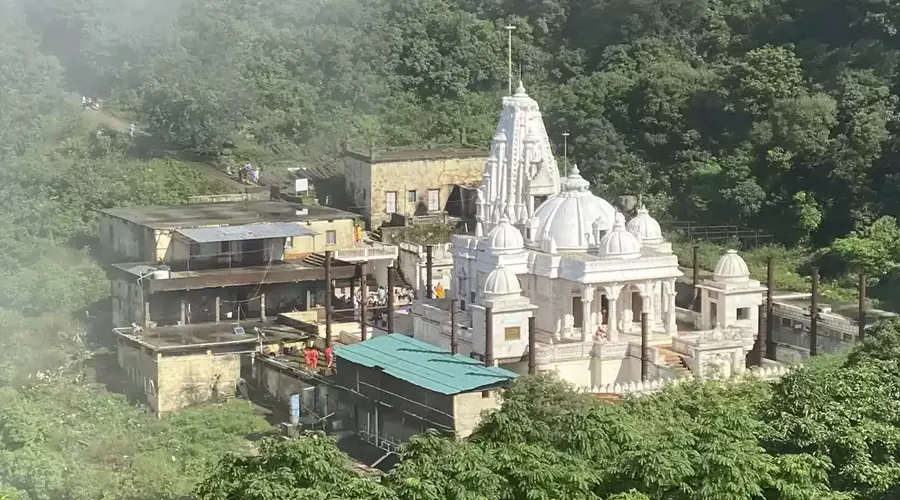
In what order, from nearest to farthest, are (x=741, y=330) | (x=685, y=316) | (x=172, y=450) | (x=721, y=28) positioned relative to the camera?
(x=172, y=450)
(x=741, y=330)
(x=685, y=316)
(x=721, y=28)

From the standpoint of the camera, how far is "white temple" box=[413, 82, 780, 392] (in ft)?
72.0

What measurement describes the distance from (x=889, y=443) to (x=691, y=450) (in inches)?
76.1

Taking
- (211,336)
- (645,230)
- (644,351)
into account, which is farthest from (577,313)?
(211,336)

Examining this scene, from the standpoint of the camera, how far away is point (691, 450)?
14.0 meters

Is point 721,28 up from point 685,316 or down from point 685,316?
up

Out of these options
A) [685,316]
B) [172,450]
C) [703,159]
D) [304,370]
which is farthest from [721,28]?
[172,450]

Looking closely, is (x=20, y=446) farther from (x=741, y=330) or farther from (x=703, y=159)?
(x=703, y=159)

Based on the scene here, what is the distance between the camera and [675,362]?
2216 cm

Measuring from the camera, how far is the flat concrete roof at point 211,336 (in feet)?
78.9

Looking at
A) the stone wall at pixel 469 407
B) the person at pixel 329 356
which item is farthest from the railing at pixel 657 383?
the person at pixel 329 356

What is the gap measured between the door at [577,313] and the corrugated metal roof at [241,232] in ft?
16.2

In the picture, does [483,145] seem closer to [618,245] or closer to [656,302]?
[656,302]

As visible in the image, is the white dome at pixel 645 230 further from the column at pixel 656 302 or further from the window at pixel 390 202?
the window at pixel 390 202

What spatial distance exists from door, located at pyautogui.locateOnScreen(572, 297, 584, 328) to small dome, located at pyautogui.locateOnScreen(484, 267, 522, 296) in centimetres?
106
